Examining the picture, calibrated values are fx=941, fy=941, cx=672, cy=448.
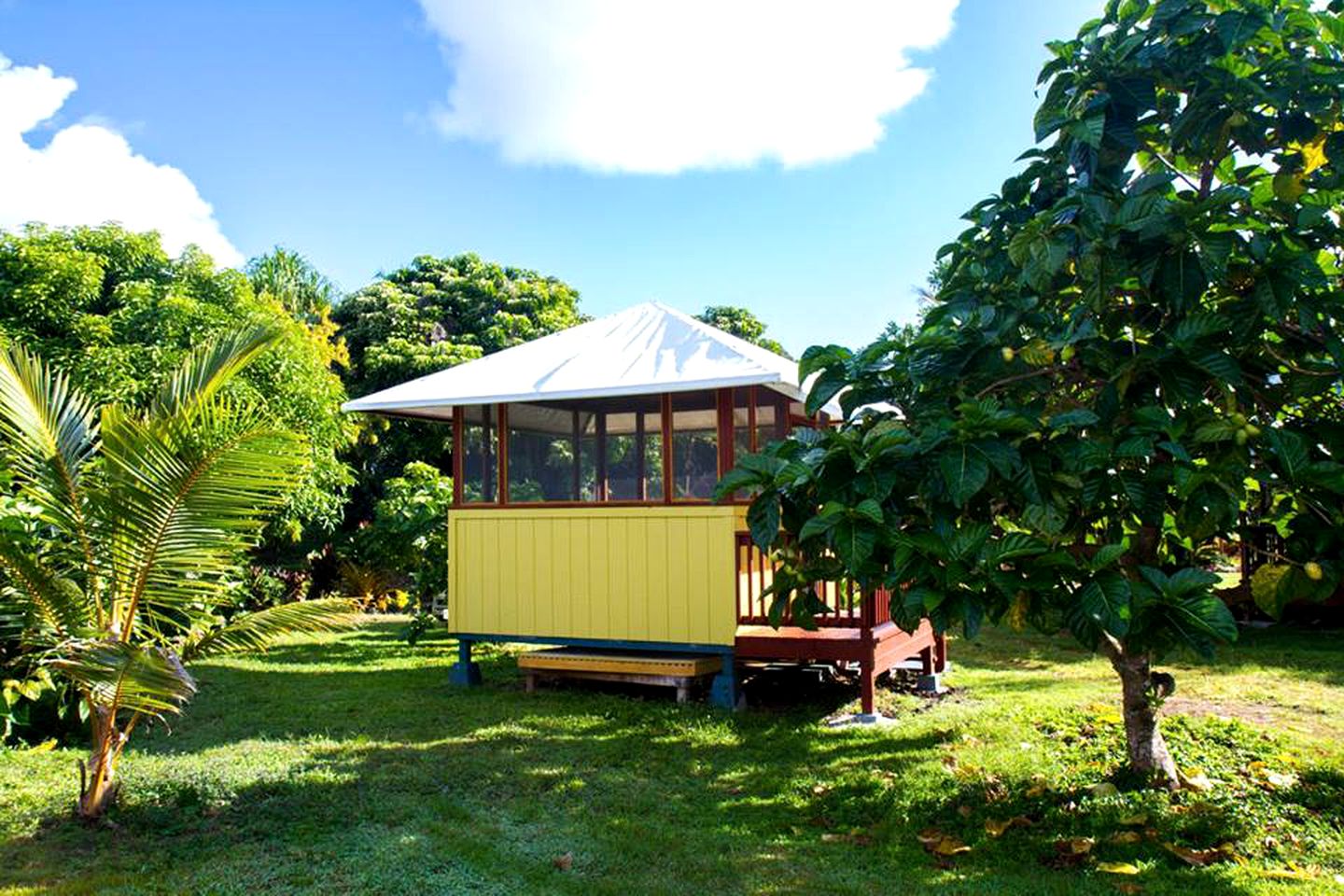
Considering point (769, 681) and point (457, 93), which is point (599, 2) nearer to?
point (457, 93)

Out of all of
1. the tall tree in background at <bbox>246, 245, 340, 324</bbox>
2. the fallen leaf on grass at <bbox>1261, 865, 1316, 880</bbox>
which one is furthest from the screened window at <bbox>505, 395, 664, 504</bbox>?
the tall tree in background at <bbox>246, 245, 340, 324</bbox>

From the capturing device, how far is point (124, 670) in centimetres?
371

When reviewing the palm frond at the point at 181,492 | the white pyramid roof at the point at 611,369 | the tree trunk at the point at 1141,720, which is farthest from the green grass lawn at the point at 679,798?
the white pyramid roof at the point at 611,369

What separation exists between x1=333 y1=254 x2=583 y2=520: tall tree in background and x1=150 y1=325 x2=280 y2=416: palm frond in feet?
42.6

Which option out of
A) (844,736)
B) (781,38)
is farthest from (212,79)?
(844,736)

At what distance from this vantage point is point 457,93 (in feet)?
31.6

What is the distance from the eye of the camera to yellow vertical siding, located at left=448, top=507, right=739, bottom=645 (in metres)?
7.07

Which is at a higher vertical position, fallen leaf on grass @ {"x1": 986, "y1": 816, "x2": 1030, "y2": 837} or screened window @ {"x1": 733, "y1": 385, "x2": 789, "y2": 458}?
screened window @ {"x1": 733, "y1": 385, "x2": 789, "y2": 458}

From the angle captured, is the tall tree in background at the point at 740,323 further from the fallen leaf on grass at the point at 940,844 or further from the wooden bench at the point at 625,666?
the fallen leaf on grass at the point at 940,844

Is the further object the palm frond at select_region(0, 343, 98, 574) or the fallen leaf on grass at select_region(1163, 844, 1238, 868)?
the palm frond at select_region(0, 343, 98, 574)

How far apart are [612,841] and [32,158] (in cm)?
1283

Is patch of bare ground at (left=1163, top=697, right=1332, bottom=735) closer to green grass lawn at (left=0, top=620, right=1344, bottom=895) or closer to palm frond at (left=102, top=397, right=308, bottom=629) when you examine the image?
green grass lawn at (left=0, top=620, right=1344, bottom=895)

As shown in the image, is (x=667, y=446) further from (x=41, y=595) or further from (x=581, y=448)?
(x=41, y=595)

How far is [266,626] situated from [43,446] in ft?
3.97
